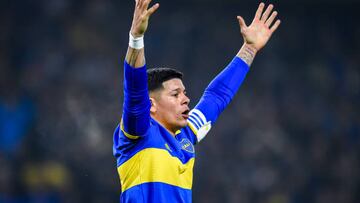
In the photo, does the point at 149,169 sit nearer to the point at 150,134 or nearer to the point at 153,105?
the point at 150,134

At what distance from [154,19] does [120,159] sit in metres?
6.48

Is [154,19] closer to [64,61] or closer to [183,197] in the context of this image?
[64,61]

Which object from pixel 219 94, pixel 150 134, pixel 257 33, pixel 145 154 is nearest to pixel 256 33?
pixel 257 33

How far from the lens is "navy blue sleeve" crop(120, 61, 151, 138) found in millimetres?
3846

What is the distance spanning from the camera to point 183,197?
14.1 feet

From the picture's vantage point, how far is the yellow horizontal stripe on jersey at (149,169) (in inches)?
164

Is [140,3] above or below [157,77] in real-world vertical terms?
above

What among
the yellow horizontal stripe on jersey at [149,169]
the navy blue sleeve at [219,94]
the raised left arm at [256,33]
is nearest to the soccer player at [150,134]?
the yellow horizontal stripe on jersey at [149,169]

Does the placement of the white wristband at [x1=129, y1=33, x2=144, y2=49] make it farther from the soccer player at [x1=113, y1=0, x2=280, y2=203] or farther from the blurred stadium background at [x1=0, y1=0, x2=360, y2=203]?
the blurred stadium background at [x1=0, y1=0, x2=360, y2=203]

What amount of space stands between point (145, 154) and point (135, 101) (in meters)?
0.43

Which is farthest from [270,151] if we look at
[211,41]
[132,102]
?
[132,102]

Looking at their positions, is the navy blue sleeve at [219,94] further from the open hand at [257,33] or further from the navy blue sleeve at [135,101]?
the navy blue sleeve at [135,101]

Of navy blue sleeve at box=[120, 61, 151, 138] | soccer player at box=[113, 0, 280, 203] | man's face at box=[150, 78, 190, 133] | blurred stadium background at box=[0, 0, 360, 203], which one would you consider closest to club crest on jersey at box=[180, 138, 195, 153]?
soccer player at box=[113, 0, 280, 203]

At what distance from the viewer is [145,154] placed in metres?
4.17
